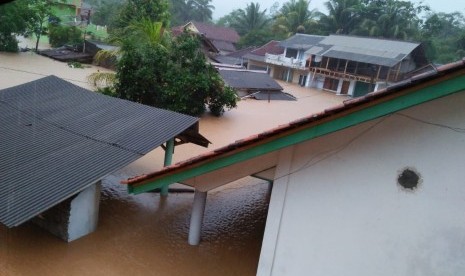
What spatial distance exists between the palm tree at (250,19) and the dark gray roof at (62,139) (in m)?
51.6

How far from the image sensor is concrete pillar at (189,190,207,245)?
24.0ft

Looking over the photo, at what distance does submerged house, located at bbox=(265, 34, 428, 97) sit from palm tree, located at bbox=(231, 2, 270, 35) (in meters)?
14.5

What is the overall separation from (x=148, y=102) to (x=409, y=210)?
56.7 feet

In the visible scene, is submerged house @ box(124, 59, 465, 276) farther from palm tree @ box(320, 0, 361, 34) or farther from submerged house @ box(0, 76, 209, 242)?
palm tree @ box(320, 0, 361, 34)

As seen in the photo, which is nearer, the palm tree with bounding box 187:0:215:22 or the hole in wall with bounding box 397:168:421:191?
the hole in wall with bounding box 397:168:421:191

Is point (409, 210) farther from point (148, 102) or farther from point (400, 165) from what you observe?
point (148, 102)

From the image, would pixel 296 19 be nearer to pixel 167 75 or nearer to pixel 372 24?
pixel 372 24

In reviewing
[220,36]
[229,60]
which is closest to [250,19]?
[220,36]

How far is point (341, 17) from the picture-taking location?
49844 mm

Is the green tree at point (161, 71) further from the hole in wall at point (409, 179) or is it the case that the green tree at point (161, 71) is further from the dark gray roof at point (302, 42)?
the dark gray roof at point (302, 42)

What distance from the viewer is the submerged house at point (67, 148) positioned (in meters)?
6.20

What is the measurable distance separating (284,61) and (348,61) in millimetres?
8307

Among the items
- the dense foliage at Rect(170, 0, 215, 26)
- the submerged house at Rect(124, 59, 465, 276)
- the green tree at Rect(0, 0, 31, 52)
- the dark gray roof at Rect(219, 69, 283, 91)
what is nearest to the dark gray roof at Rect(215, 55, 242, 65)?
the dark gray roof at Rect(219, 69, 283, 91)

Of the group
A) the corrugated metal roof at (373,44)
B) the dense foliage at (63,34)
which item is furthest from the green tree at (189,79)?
the dense foliage at (63,34)
